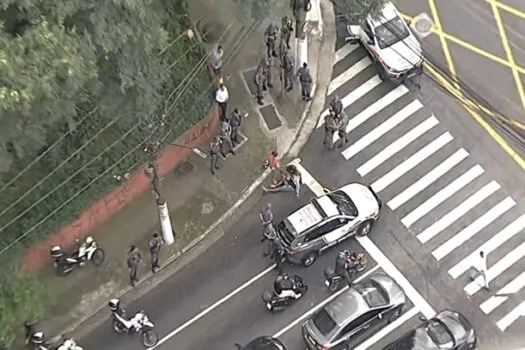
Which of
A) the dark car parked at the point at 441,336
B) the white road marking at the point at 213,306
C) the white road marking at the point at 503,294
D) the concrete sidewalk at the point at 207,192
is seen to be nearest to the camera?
the dark car parked at the point at 441,336

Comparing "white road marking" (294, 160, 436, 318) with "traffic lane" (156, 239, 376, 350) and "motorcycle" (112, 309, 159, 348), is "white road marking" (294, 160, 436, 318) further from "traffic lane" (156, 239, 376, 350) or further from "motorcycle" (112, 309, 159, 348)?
"motorcycle" (112, 309, 159, 348)

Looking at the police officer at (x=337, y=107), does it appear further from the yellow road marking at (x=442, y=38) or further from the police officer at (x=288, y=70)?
the yellow road marking at (x=442, y=38)

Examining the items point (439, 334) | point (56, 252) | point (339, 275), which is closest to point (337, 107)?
→ point (339, 275)

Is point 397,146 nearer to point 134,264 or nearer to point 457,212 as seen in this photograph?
point 457,212

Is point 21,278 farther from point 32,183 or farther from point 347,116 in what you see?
point 347,116

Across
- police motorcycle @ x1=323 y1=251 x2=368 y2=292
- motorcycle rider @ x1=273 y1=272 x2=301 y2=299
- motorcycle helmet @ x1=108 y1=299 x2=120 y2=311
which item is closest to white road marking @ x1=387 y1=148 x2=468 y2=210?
police motorcycle @ x1=323 y1=251 x2=368 y2=292

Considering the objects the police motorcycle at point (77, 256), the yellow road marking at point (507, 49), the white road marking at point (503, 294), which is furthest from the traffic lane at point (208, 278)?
the yellow road marking at point (507, 49)
